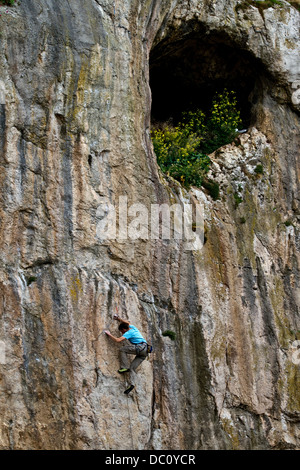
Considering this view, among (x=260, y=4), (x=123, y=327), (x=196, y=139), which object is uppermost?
(x=260, y=4)

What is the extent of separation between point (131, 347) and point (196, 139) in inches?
219

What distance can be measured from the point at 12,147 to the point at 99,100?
6.21 feet

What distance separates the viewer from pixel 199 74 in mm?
14461

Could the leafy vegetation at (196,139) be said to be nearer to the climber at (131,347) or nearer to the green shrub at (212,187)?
the green shrub at (212,187)

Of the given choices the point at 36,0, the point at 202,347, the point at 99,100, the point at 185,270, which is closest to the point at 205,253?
the point at 185,270

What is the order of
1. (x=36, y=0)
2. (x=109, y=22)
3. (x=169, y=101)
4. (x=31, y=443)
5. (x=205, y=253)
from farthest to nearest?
(x=169, y=101), (x=205, y=253), (x=109, y=22), (x=36, y=0), (x=31, y=443)

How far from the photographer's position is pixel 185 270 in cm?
1107

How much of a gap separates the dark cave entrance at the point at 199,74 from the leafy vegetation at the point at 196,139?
12.6 inches

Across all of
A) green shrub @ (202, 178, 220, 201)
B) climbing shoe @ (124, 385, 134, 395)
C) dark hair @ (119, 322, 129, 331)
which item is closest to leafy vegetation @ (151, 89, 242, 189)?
green shrub @ (202, 178, 220, 201)

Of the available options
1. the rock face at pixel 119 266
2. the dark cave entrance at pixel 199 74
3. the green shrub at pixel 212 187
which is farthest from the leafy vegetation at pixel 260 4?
the green shrub at pixel 212 187

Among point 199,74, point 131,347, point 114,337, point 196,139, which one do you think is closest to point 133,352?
point 131,347

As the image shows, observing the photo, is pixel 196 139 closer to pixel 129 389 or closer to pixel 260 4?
pixel 260 4

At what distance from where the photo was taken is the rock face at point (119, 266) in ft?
31.0
